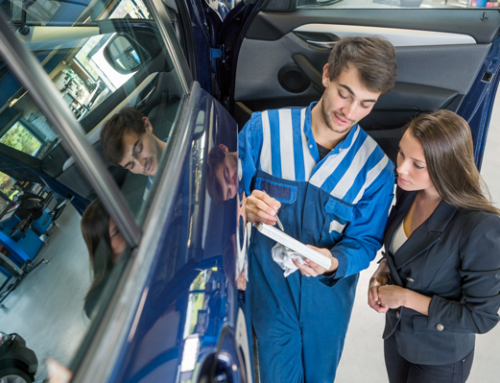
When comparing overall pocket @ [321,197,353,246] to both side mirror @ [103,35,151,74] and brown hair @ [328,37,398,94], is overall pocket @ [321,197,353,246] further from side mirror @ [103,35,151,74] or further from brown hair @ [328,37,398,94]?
side mirror @ [103,35,151,74]

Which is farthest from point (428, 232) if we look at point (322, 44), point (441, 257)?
point (322, 44)

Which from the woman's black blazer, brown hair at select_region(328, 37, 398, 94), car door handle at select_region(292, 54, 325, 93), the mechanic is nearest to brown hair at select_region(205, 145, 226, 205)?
the mechanic

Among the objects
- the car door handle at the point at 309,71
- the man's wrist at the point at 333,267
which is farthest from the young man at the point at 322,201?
the car door handle at the point at 309,71

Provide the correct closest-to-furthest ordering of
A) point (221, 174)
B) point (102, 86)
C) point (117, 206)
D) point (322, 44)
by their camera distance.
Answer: point (117, 206) < point (102, 86) < point (221, 174) < point (322, 44)

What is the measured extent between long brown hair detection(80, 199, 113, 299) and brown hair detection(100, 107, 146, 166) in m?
0.11

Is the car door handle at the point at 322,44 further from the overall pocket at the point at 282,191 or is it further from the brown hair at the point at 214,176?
the brown hair at the point at 214,176

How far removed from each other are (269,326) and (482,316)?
688 mm

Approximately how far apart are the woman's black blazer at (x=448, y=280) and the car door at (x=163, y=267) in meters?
0.62

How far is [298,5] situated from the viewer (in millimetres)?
2072

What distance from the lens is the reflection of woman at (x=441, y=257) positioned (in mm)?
1161

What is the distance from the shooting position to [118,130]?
0.86 metres

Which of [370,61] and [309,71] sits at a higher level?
[370,61]

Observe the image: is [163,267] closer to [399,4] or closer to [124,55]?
[124,55]

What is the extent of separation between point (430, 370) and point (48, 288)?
1.23m
